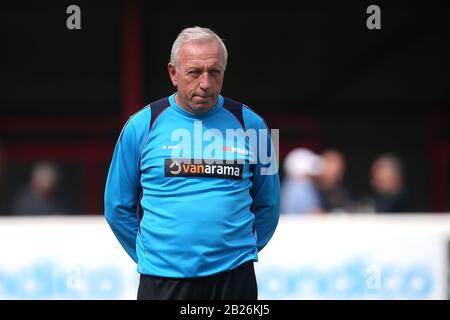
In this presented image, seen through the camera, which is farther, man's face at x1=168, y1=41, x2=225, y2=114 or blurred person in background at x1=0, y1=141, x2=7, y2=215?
blurred person in background at x1=0, y1=141, x2=7, y2=215

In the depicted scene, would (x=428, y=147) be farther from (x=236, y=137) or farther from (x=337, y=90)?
(x=236, y=137)

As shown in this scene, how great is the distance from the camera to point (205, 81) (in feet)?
9.59

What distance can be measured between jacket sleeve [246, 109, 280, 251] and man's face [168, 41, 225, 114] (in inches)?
11.2

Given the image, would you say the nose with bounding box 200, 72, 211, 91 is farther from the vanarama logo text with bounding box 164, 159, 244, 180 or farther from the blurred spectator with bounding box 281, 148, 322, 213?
the blurred spectator with bounding box 281, 148, 322, 213

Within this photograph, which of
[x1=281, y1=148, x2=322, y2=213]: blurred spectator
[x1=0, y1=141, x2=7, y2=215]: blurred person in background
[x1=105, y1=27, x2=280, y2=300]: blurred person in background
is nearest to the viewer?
[x1=105, y1=27, x2=280, y2=300]: blurred person in background

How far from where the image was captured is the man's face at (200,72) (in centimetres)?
293

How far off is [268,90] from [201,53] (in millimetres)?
10198

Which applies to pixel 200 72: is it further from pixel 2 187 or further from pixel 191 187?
pixel 2 187

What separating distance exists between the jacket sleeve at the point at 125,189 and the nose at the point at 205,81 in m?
0.33

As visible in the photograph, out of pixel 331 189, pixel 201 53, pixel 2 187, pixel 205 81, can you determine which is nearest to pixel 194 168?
pixel 205 81

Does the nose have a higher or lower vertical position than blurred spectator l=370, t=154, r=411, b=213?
higher

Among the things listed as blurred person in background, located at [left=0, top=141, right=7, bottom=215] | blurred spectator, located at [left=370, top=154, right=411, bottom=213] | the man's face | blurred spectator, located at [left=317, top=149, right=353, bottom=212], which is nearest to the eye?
the man's face

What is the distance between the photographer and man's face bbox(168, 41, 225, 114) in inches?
115

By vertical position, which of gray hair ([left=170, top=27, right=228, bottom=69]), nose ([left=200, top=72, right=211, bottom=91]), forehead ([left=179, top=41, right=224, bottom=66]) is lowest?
nose ([left=200, top=72, right=211, bottom=91])
